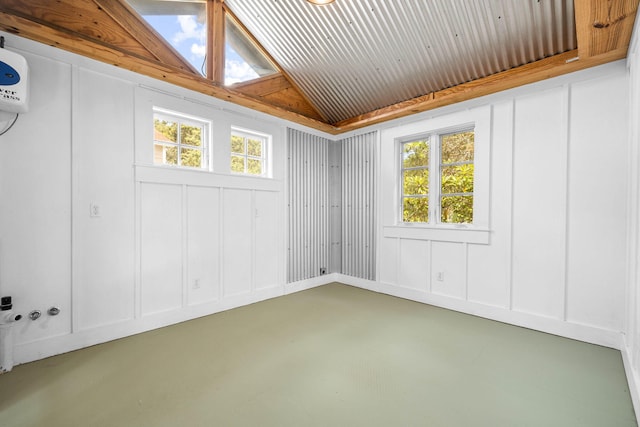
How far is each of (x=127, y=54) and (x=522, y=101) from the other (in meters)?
3.90

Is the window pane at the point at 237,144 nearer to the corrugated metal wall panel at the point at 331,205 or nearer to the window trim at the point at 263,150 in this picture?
the window trim at the point at 263,150

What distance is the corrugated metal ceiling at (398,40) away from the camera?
A: 2.79 metres

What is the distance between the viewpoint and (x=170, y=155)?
3.24 meters

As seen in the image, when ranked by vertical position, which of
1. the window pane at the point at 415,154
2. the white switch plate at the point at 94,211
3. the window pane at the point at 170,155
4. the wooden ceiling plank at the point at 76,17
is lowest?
the white switch plate at the point at 94,211

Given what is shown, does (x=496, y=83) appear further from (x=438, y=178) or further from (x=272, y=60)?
(x=272, y=60)

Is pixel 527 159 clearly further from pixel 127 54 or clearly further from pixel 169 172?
pixel 127 54

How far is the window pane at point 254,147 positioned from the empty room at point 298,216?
17mm

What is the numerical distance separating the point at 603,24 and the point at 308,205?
141 inches

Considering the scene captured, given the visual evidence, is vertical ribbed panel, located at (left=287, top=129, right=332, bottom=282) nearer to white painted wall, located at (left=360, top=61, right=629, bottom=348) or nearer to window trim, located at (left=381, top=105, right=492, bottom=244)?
window trim, located at (left=381, top=105, right=492, bottom=244)

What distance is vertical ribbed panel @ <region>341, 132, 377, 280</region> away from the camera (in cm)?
454

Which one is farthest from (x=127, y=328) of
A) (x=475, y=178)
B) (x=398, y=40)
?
(x=398, y=40)

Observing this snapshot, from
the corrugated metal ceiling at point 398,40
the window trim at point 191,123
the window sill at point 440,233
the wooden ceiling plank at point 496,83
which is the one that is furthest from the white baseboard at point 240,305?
the corrugated metal ceiling at point 398,40

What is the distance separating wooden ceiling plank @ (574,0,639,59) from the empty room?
0.02 meters

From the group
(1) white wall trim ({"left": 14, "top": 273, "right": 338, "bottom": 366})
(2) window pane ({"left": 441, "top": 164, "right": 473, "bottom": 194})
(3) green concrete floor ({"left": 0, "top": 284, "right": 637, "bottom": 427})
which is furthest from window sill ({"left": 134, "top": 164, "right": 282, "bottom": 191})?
(2) window pane ({"left": 441, "top": 164, "right": 473, "bottom": 194})
